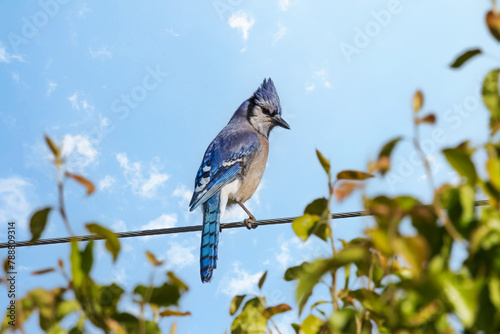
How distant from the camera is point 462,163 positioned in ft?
2.79

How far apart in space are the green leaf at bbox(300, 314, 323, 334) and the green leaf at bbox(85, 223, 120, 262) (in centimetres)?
41

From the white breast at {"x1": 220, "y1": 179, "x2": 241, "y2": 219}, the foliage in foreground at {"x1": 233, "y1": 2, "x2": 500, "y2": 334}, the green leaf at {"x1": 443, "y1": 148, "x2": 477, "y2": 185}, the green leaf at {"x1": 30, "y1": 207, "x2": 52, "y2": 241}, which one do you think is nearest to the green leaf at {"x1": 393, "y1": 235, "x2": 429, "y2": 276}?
the foliage in foreground at {"x1": 233, "y1": 2, "x2": 500, "y2": 334}

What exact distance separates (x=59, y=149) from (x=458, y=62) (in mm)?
758

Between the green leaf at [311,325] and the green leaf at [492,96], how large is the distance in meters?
0.50

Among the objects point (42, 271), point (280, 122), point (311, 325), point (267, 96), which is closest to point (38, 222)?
point (42, 271)

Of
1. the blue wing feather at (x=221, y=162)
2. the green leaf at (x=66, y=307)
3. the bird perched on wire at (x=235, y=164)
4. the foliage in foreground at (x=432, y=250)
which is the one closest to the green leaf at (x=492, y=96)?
the foliage in foreground at (x=432, y=250)

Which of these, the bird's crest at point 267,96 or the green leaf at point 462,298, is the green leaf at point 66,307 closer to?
the green leaf at point 462,298

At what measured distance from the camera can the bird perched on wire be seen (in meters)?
4.86

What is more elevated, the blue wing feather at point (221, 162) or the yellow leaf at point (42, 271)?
the blue wing feather at point (221, 162)

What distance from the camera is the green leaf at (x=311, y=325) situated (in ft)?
3.57

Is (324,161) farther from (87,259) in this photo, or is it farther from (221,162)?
(221,162)

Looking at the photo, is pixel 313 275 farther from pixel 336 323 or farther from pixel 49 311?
pixel 49 311

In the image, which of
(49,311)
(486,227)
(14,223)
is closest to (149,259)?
(49,311)

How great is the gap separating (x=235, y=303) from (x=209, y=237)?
3596mm
